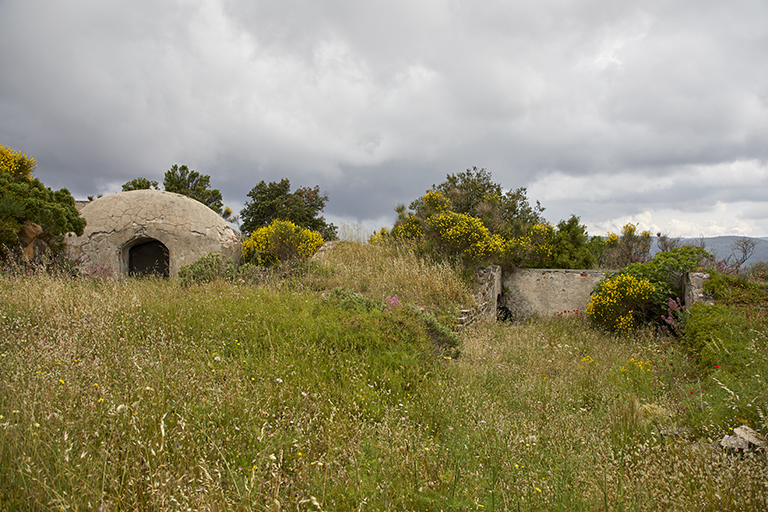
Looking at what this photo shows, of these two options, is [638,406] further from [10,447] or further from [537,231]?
[537,231]

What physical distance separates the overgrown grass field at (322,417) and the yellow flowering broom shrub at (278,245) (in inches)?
240

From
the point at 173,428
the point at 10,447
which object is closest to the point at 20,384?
the point at 10,447

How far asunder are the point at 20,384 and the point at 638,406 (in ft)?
17.4

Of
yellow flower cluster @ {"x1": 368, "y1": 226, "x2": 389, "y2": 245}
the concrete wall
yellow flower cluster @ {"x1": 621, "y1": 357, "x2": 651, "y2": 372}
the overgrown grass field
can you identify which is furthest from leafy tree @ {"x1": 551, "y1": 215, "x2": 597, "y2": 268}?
yellow flower cluster @ {"x1": 621, "y1": 357, "x2": 651, "y2": 372}

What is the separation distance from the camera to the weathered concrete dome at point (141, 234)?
10805 millimetres

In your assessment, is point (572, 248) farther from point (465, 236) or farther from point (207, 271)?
point (207, 271)

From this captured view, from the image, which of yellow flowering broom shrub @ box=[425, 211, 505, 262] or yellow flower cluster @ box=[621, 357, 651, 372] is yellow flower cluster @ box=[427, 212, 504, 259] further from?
yellow flower cluster @ box=[621, 357, 651, 372]

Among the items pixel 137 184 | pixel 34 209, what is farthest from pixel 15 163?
pixel 137 184

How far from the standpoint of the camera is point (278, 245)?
500 inches

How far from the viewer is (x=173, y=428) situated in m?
2.56

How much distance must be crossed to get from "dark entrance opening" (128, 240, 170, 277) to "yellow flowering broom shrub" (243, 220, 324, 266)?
234cm

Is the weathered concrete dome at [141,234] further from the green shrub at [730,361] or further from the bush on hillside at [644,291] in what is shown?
the green shrub at [730,361]

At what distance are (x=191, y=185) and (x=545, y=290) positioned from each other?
24.0 meters

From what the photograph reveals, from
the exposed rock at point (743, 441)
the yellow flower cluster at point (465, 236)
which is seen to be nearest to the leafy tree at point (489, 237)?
the yellow flower cluster at point (465, 236)
